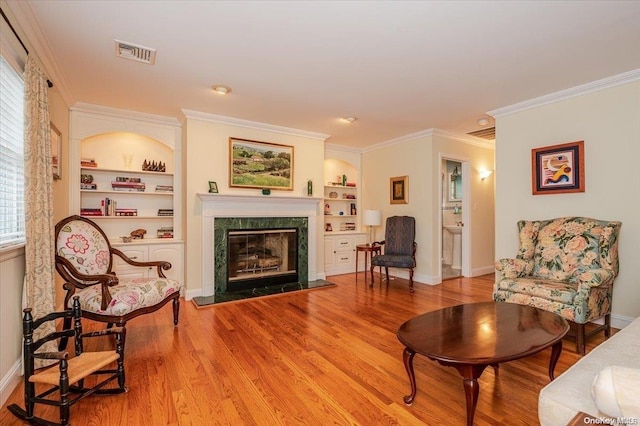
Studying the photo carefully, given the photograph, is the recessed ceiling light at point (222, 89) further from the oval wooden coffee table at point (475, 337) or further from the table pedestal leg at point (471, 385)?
the table pedestal leg at point (471, 385)

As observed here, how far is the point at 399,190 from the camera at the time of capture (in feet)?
18.1

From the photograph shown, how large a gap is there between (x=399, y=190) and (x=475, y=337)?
3889mm

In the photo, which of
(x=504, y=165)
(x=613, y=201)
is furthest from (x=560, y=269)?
(x=504, y=165)

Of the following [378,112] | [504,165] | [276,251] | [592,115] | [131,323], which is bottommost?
[131,323]

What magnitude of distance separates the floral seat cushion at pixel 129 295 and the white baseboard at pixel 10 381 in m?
0.50

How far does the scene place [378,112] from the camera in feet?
13.5

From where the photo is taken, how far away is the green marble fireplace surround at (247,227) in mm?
4320

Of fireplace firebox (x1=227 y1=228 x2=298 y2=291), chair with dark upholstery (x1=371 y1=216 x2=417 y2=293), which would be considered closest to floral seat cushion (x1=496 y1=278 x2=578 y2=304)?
chair with dark upholstery (x1=371 y1=216 x2=417 y2=293)

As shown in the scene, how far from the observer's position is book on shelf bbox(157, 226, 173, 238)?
454 centimetres

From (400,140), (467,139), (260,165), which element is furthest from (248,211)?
(467,139)

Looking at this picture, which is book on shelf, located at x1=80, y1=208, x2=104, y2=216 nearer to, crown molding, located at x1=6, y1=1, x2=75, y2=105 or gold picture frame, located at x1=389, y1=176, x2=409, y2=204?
crown molding, located at x1=6, y1=1, x2=75, y2=105

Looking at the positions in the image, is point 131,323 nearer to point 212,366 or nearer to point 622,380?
point 212,366

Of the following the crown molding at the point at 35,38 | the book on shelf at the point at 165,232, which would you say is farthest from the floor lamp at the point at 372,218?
the crown molding at the point at 35,38

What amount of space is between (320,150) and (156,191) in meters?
2.59
